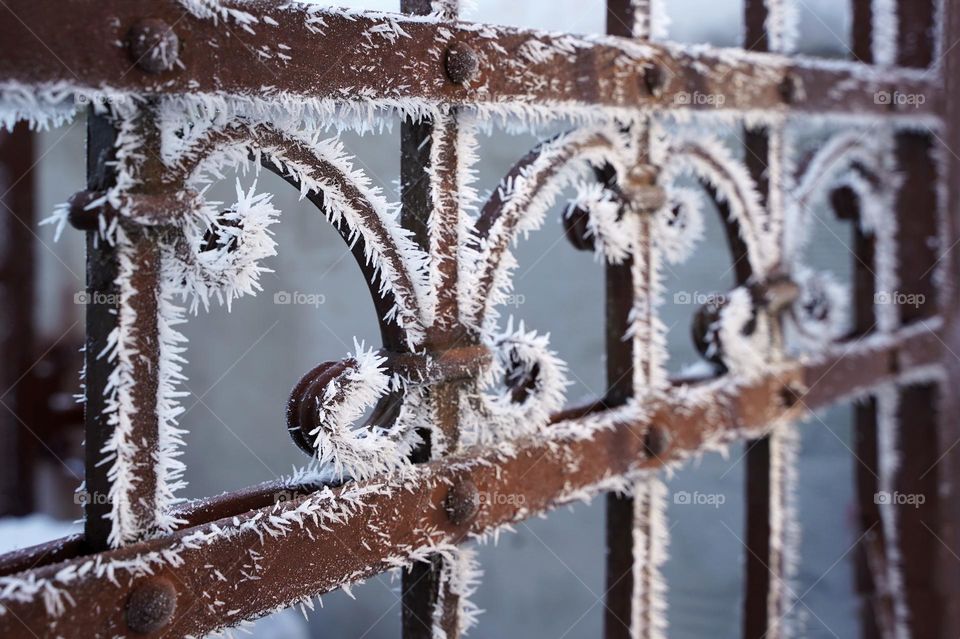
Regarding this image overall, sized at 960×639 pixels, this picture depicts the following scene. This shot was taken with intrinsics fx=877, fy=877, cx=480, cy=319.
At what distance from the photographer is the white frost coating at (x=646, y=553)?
94 cm

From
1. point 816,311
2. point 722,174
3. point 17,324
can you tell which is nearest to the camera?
point 722,174

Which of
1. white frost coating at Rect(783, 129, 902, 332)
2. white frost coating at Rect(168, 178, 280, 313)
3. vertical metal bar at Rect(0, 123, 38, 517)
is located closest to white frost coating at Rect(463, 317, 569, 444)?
white frost coating at Rect(168, 178, 280, 313)

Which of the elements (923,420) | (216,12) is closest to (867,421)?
(923,420)

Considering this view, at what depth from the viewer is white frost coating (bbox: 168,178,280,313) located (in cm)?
55

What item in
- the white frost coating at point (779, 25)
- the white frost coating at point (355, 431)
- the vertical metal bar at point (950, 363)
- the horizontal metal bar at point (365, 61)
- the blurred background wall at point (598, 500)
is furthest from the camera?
the blurred background wall at point (598, 500)

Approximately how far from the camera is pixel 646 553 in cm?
95

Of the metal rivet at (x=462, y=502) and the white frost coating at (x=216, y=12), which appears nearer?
the white frost coating at (x=216, y=12)

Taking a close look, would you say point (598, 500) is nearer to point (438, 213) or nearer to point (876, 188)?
point (876, 188)

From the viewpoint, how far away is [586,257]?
219 cm

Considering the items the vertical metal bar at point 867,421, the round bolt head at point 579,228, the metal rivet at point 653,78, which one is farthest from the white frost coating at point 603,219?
the vertical metal bar at point 867,421

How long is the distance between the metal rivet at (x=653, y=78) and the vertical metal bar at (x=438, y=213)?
25 cm

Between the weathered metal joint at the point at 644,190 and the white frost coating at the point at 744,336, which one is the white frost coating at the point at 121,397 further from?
the white frost coating at the point at 744,336

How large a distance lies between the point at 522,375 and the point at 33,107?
0.45m

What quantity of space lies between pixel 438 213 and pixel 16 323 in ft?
9.44
